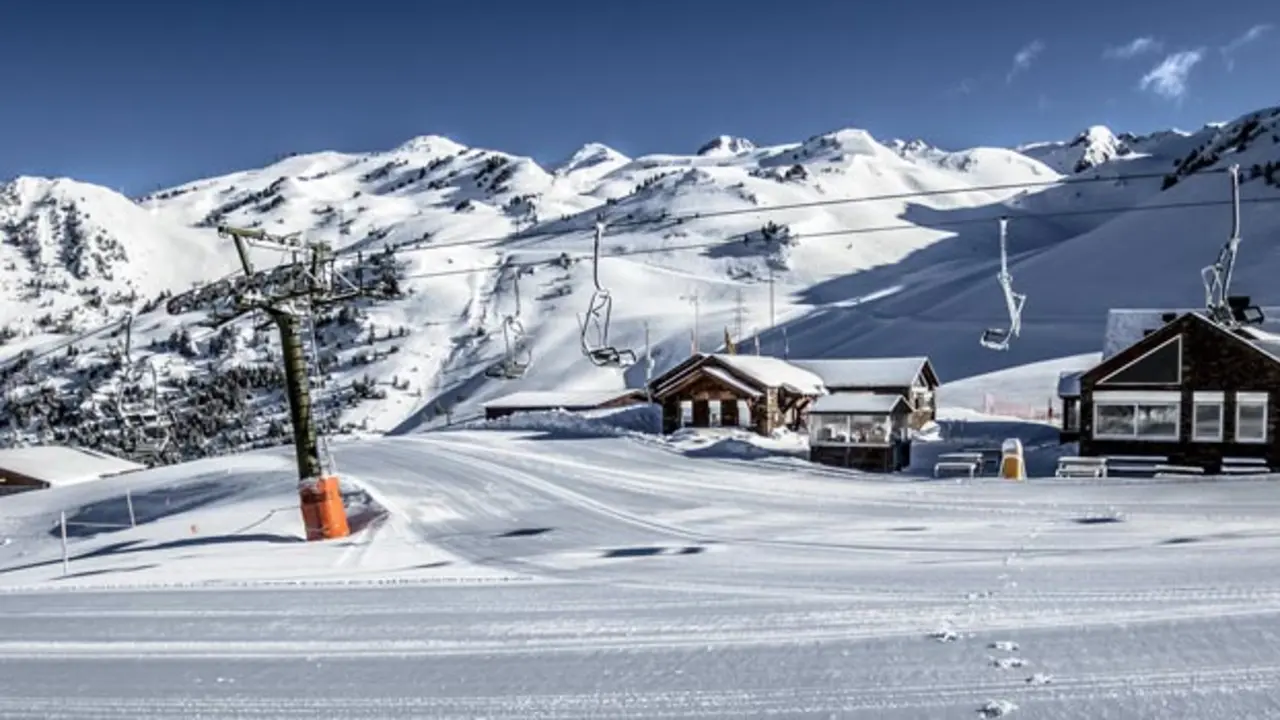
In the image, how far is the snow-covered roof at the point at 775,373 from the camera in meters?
41.3

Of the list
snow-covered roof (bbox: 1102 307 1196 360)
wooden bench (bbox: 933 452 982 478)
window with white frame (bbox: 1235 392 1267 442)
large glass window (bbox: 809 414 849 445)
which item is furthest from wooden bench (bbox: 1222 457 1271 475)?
large glass window (bbox: 809 414 849 445)

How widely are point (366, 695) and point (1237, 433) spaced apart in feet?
92.8

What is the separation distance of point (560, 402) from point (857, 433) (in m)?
29.5

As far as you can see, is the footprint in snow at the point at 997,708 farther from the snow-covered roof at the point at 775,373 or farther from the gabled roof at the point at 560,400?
the gabled roof at the point at 560,400

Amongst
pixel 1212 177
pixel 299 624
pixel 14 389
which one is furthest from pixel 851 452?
pixel 14 389

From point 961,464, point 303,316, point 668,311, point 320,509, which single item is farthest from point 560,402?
point 668,311

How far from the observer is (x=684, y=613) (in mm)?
9828

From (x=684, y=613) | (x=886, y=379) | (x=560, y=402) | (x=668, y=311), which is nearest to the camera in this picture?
(x=684, y=613)

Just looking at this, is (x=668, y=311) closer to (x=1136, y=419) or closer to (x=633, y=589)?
(x=1136, y=419)

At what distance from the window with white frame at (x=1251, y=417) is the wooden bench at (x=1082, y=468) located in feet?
12.7

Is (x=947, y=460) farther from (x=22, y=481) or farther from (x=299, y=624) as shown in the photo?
(x=22, y=481)

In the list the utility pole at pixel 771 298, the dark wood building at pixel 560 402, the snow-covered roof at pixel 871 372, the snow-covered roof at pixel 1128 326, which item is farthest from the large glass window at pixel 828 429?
the utility pole at pixel 771 298

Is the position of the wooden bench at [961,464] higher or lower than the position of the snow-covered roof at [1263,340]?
lower

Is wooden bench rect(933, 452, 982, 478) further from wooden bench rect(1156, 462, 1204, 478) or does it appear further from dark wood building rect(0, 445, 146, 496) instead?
dark wood building rect(0, 445, 146, 496)
